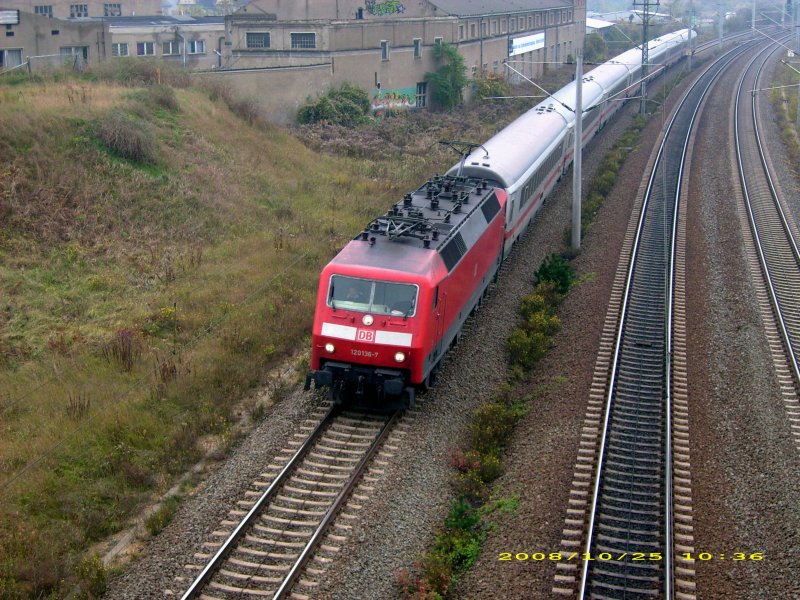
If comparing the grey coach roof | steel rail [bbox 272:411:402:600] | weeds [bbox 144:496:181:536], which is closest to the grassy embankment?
weeds [bbox 144:496:181:536]

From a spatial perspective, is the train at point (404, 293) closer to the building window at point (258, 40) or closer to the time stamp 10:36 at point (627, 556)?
the time stamp 10:36 at point (627, 556)

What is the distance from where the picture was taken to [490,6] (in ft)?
209

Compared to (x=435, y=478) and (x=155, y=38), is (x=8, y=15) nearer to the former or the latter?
(x=155, y=38)

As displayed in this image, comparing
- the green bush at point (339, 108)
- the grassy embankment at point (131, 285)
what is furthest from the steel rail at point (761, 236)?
the green bush at point (339, 108)

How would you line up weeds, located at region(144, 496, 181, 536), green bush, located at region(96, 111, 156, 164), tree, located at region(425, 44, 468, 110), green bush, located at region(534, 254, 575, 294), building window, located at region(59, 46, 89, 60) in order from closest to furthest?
weeds, located at region(144, 496, 181, 536) < green bush, located at region(534, 254, 575, 294) < green bush, located at region(96, 111, 156, 164) < building window, located at region(59, 46, 89, 60) < tree, located at region(425, 44, 468, 110)

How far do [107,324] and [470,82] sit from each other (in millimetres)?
40722

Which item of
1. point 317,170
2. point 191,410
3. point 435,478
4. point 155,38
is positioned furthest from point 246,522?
point 155,38

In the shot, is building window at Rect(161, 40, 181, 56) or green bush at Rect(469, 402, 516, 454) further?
building window at Rect(161, 40, 181, 56)

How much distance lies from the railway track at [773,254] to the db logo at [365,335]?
735 cm

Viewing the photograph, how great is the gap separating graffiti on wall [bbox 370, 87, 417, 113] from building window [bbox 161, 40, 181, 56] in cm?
1794

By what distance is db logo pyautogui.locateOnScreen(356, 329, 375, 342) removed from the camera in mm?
14961

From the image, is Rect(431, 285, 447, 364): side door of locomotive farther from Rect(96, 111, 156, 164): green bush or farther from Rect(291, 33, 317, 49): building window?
Rect(291, 33, 317, 49): building window

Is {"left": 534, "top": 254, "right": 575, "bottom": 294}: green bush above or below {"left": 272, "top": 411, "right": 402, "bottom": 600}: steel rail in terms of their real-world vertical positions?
above

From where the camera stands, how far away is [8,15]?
43.4 meters
